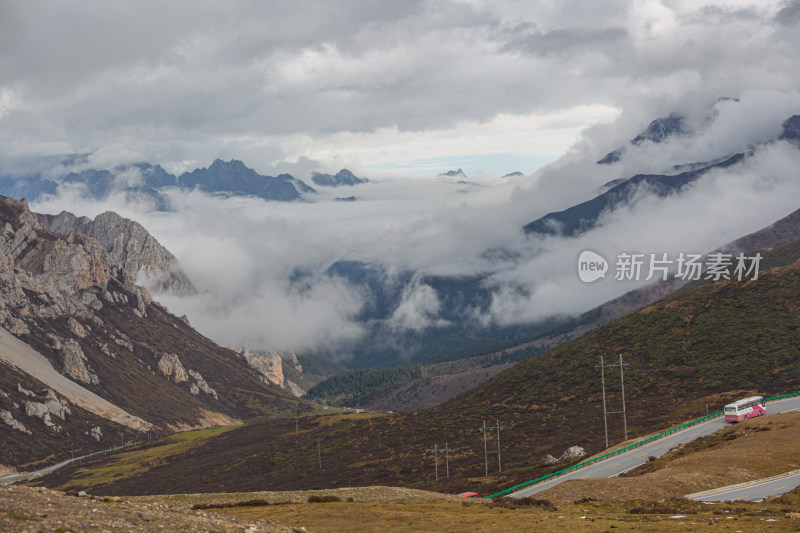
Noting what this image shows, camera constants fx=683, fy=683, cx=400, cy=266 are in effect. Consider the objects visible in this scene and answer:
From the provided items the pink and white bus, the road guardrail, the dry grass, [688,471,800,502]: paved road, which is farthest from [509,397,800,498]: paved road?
the dry grass

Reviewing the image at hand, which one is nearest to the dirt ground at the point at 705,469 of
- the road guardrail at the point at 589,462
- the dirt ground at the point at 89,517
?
the road guardrail at the point at 589,462

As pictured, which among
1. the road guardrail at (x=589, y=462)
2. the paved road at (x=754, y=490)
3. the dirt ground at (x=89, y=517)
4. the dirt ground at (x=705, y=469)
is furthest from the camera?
→ the road guardrail at (x=589, y=462)

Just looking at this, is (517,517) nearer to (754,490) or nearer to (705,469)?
(754,490)

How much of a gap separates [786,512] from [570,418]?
135710 millimetres

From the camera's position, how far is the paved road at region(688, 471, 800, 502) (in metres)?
61.0

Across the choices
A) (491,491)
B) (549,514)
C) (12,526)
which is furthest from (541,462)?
(12,526)

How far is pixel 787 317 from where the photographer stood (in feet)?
637

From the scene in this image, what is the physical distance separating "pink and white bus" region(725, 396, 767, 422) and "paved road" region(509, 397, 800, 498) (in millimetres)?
2788

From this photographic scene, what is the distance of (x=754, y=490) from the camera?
209ft

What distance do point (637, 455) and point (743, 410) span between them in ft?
73.6

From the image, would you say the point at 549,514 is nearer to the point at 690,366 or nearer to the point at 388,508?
the point at 388,508

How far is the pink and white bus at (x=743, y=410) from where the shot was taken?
10706 centimetres

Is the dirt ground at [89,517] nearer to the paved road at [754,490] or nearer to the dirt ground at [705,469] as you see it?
the dirt ground at [705,469]

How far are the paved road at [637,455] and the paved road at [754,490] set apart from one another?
2258 cm
